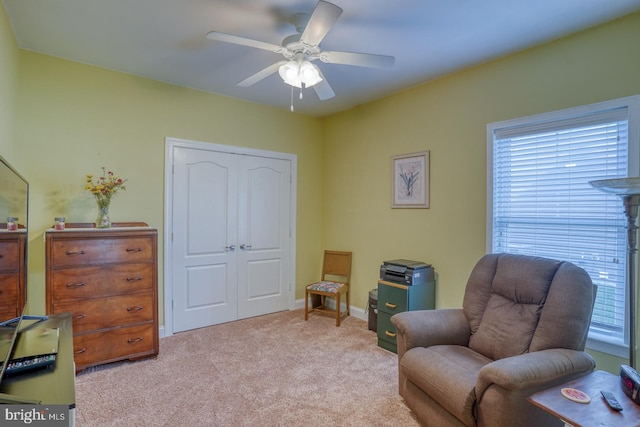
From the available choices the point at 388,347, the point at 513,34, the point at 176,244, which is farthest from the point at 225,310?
the point at 513,34

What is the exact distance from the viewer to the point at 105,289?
2.72 m

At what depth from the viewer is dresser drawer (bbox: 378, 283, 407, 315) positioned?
313 cm

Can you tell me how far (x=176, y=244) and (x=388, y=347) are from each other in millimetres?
2444

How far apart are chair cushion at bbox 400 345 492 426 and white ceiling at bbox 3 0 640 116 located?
2.21 metres

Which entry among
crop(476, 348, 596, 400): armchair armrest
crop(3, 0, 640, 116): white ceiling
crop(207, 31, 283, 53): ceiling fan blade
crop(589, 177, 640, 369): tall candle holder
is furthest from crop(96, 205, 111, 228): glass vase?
crop(589, 177, 640, 369): tall candle holder

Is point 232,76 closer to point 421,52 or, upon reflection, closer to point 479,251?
point 421,52

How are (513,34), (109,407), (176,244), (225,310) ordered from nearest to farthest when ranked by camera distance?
(109,407), (513,34), (176,244), (225,310)

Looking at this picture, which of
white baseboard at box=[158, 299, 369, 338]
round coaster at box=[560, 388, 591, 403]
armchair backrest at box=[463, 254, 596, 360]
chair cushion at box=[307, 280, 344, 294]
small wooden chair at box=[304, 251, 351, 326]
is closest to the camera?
round coaster at box=[560, 388, 591, 403]

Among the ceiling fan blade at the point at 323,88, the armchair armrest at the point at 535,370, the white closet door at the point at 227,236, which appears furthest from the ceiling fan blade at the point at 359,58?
the white closet door at the point at 227,236

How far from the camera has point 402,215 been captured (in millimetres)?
3686

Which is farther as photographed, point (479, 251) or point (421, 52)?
point (479, 251)

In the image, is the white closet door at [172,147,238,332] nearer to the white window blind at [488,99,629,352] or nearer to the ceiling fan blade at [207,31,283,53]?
the ceiling fan blade at [207,31,283,53]

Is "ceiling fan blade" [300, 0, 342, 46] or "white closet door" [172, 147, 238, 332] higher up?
"ceiling fan blade" [300, 0, 342, 46]

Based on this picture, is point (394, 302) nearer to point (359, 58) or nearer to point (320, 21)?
point (359, 58)
